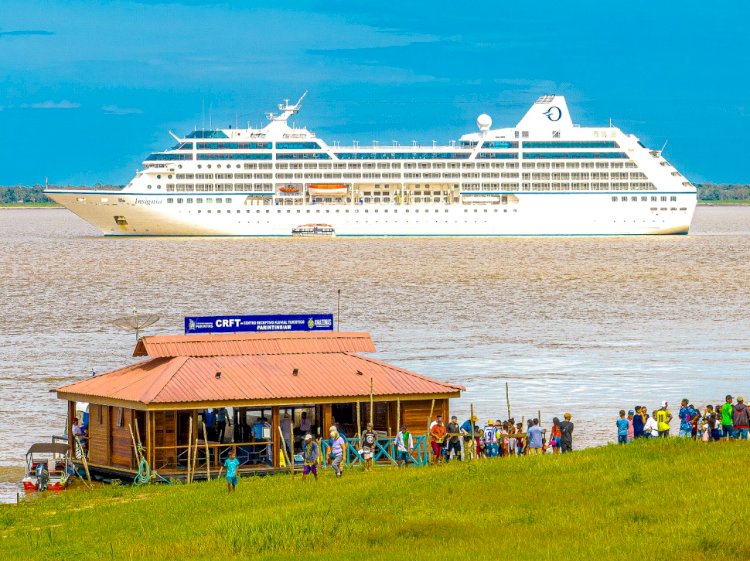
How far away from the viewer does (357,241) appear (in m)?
132

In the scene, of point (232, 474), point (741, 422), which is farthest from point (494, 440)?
point (232, 474)

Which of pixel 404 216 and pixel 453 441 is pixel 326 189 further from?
pixel 453 441

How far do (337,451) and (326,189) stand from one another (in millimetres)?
108672

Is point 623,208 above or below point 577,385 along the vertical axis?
above

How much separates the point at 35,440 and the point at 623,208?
4281 inches

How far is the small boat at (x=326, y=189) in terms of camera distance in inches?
5123

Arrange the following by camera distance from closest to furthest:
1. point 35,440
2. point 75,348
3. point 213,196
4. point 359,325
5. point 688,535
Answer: point 688,535, point 35,440, point 75,348, point 359,325, point 213,196

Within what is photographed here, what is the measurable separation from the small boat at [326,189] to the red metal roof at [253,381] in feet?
340

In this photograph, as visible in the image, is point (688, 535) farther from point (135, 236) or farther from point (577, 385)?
point (135, 236)

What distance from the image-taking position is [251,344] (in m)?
27.0

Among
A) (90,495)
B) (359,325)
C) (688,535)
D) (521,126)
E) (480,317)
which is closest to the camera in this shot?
(688,535)

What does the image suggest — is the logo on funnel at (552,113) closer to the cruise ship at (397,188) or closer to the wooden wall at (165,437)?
the cruise ship at (397,188)

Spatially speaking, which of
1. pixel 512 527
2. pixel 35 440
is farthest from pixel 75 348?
pixel 512 527

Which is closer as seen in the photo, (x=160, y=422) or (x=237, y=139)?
(x=160, y=422)
